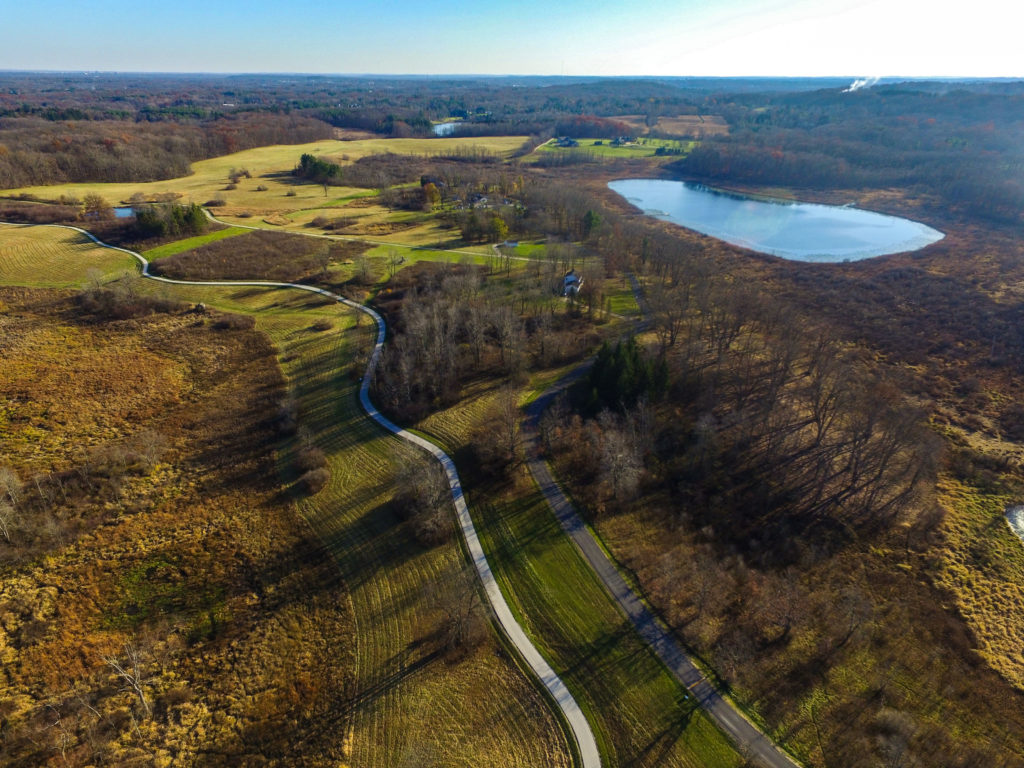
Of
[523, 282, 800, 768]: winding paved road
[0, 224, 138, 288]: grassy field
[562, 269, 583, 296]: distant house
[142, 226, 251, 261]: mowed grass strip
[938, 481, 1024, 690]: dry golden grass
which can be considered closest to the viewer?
[523, 282, 800, 768]: winding paved road

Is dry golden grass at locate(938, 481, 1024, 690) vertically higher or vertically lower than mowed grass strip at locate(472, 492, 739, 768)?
lower

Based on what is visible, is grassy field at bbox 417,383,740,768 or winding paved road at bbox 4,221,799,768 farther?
winding paved road at bbox 4,221,799,768

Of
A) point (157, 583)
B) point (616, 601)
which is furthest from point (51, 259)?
point (616, 601)

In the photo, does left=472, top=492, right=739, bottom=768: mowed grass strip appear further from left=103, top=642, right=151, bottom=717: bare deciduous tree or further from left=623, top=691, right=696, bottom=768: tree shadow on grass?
left=103, top=642, right=151, bottom=717: bare deciduous tree

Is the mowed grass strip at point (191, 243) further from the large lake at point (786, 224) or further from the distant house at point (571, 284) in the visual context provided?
the large lake at point (786, 224)

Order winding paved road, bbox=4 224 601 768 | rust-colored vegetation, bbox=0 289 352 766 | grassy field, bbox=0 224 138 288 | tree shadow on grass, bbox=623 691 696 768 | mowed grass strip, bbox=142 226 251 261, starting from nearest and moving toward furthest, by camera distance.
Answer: tree shadow on grass, bbox=623 691 696 768 < winding paved road, bbox=4 224 601 768 < rust-colored vegetation, bbox=0 289 352 766 < grassy field, bbox=0 224 138 288 < mowed grass strip, bbox=142 226 251 261

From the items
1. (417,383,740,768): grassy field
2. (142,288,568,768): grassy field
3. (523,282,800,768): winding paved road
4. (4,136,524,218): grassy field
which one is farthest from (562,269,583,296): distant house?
(4,136,524,218): grassy field

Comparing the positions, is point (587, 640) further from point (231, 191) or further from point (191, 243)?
point (231, 191)
